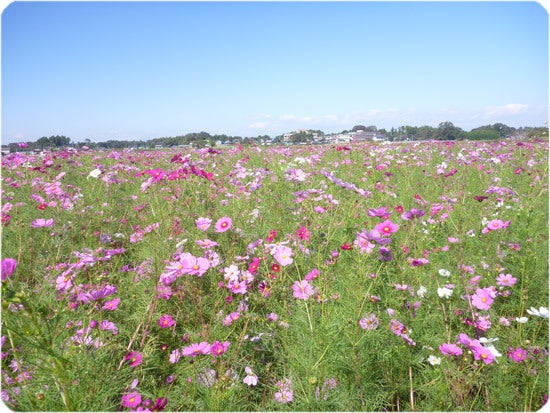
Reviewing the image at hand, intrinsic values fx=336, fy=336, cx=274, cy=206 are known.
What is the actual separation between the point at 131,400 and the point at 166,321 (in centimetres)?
50

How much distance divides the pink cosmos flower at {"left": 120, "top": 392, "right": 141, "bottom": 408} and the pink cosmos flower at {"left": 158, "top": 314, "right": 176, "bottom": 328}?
43cm

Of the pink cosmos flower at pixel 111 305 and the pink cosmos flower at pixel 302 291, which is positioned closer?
the pink cosmos flower at pixel 302 291

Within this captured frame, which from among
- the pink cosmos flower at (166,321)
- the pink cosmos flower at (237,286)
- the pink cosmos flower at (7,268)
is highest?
the pink cosmos flower at (7,268)

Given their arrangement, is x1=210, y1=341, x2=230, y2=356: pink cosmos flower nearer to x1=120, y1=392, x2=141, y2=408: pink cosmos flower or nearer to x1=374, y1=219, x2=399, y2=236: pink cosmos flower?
x1=120, y1=392, x2=141, y2=408: pink cosmos flower

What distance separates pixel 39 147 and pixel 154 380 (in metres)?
7.27

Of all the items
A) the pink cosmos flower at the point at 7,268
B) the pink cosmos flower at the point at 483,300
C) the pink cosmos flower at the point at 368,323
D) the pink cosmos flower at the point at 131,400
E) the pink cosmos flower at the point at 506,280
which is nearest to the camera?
the pink cosmos flower at the point at 7,268

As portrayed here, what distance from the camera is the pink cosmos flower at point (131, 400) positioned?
3.94 ft

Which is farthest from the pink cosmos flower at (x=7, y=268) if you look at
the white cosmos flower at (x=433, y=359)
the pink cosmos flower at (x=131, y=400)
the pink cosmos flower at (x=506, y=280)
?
the pink cosmos flower at (x=506, y=280)

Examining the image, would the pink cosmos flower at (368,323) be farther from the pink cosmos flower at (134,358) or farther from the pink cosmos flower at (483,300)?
the pink cosmos flower at (134,358)

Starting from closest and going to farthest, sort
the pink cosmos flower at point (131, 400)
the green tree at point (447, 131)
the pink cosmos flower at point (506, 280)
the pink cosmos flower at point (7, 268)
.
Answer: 1. the pink cosmos flower at point (7, 268)
2. the pink cosmos flower at point (131, 400)
3. the pink cosmos flower at point (506, 280)
4. the green tree at point (447, 131)

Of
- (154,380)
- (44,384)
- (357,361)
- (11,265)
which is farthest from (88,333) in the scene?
(357,361)

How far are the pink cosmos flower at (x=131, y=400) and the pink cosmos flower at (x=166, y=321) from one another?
434 millimetres

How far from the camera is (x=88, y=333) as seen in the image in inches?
52.4

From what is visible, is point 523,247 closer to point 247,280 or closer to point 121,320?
point 247,280
